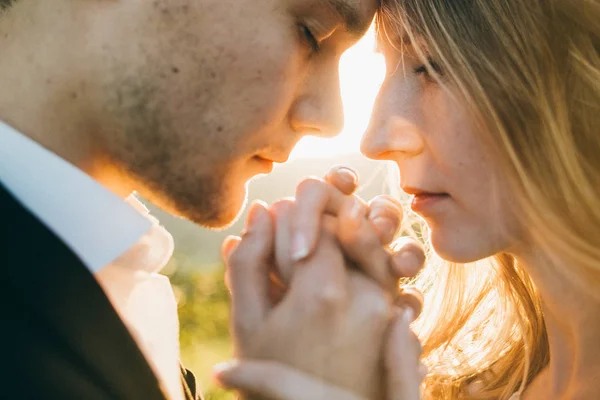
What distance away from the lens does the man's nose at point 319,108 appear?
7.00 ft

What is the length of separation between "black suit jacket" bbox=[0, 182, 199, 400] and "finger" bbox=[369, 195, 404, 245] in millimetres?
821

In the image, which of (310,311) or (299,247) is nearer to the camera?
(310,311)

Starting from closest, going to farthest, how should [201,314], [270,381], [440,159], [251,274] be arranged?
[270,381]
[251,274]
[440,159]
[201,314]

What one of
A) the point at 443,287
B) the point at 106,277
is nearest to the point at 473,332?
the point at 443,287

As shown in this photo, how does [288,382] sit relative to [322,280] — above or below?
below

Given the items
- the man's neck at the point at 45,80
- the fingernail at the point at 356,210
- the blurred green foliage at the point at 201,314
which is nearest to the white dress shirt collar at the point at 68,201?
the man's neck at the point at 45,80

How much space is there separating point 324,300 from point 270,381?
0.82ft

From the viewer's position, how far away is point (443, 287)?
291cm

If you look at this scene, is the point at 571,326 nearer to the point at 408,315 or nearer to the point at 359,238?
the point at 408,315

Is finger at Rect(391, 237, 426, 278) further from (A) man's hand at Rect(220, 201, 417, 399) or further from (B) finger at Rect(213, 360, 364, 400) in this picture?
(B) finger at Rect(213, 360, 364, 400)

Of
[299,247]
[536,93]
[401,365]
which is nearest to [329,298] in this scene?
[299,247]

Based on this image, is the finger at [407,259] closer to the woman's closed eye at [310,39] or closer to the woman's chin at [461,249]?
the woman's chin at [461,249]

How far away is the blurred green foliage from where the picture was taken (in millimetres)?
15680

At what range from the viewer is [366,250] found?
1.70 meters
